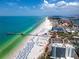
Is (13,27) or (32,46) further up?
(13,27)

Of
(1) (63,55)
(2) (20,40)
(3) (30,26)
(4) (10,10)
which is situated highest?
(4) (10,10)

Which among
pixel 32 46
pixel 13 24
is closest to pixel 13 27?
pixel 13 24

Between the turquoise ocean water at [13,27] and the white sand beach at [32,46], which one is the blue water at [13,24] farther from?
the white sand beach at [32,46]

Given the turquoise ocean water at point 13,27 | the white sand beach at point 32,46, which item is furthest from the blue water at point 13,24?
the white sand beach at point 32,46

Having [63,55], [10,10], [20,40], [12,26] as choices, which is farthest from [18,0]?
[63,55]

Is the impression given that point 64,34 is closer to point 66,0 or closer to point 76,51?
point 76,51

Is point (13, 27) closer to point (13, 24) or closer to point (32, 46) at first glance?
point (13, 24)
